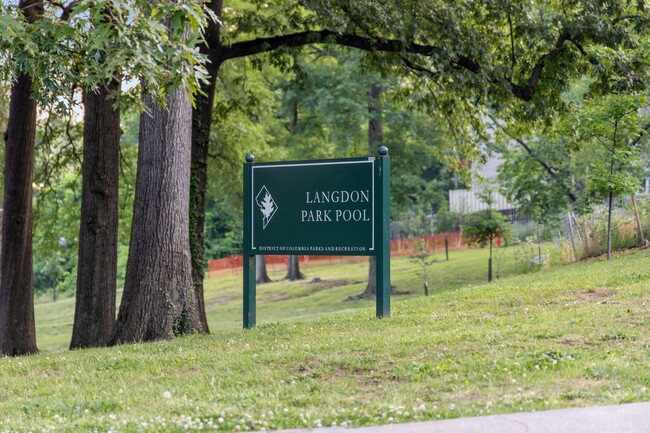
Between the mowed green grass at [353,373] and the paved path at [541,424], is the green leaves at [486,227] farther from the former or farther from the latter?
the paved path at [541,424]

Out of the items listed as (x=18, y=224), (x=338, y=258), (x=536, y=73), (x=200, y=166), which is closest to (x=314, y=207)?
(x=200, y=166)

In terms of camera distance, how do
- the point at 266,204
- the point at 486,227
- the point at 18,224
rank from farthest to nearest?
the point at 486,227
the point at 18,224
the point at 266,204

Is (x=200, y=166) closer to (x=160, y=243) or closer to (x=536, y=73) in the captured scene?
(x=160, y=243)

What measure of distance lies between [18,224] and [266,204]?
6505mm

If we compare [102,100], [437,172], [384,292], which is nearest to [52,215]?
[102,100]

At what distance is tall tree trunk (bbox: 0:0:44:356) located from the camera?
53.4ft

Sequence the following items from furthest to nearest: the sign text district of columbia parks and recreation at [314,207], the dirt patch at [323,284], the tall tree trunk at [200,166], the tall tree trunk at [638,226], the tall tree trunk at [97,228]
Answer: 1. the dirt patch at [323,284]
2. the tall tree trunk at [638,226]
3. the tall tree trunk at [200,166]
4. the tall tree trunk at [97,228]
5. the sign text district of columbia parks and recreation at [314,207]

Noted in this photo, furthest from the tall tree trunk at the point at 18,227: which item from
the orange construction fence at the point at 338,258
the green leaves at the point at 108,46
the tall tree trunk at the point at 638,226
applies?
the orange construction fence at the point at 338,258

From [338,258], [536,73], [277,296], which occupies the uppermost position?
[536,73]

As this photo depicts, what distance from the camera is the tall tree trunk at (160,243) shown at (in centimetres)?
1169

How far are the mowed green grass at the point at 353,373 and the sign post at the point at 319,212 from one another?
104 cm

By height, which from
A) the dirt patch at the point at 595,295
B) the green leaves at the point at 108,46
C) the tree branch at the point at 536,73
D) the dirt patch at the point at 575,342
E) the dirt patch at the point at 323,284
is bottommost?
the dirt patch at the point at 323,284

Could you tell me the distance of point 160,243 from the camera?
11750 mm

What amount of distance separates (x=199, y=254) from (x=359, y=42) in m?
5.09
